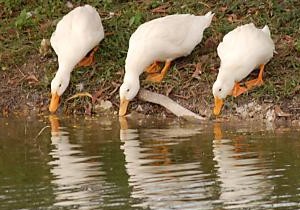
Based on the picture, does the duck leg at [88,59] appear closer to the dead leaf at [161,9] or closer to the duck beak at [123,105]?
the duck beak at [123,105]

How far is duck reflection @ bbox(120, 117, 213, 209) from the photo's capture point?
8.73 m

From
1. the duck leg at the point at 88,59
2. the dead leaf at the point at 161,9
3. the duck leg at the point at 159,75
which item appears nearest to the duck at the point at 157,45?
the duck leg at the point at 159,75

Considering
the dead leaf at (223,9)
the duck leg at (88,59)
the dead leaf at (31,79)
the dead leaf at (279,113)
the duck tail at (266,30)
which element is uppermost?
the dead leaf at (223,9)

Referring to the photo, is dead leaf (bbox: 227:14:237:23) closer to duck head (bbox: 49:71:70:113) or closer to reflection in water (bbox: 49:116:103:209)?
duck head (bbox: 49:71:70:113)

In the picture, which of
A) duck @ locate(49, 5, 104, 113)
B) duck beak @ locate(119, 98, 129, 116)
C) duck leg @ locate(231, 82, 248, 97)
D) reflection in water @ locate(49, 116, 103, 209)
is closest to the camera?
reflection in water @ locate(49, 116, 103, 209)

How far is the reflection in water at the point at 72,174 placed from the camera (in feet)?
29.0

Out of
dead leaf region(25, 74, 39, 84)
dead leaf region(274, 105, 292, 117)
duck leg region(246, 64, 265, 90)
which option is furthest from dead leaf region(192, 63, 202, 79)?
dead leaf region(25, 74, 39, 84)

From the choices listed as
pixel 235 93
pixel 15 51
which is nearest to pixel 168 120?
pixel 235 93

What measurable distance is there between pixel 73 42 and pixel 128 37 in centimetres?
87

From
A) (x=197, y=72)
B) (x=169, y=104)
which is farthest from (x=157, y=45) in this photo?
(x=169, y=104)

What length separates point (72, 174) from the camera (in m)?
9.91

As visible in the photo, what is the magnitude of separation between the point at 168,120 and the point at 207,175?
10.6 feet

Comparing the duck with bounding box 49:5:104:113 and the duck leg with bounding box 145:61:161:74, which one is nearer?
the duck with bounding box 49:5:104:113

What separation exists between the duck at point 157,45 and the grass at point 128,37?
0.21m
